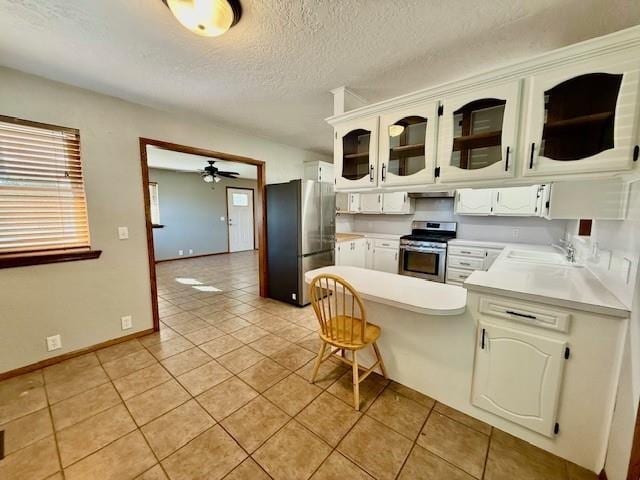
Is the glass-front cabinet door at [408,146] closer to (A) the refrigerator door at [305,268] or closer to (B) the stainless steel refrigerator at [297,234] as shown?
(B) the stainless steel refrigerator at [297,234]

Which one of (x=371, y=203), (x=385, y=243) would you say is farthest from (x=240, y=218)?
(x=385, y=243)

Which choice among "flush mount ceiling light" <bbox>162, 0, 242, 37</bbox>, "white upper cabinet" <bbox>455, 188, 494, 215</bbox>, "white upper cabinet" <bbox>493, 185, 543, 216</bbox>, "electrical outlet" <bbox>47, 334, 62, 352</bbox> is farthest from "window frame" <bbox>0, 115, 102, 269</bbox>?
"white upper cabinet" <bbox>493, 185, 543, 216</bbox>

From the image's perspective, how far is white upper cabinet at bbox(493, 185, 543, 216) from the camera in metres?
3.27

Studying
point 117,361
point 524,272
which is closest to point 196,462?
point 117,361

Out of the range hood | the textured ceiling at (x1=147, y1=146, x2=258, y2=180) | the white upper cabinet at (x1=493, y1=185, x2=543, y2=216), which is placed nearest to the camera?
the white upper cabinet at (x1=493, y1=185, x2=543, y2=216)

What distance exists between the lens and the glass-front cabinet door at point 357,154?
2129 mm

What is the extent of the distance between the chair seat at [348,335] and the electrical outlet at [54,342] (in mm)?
2429

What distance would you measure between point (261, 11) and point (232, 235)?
7.26m

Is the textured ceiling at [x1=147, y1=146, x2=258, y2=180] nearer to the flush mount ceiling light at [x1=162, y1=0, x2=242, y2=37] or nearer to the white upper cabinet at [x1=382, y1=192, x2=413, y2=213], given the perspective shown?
the white upper cabinet at [x1=382, y1=192, x2=413, y2=213]

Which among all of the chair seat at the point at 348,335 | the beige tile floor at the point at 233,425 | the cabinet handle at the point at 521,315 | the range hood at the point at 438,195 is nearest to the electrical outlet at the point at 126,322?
the beige tile floor at the point at 233,425

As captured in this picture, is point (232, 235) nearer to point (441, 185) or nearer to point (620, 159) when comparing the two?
point (441, 185)

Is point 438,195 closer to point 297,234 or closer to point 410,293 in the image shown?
point 297,234

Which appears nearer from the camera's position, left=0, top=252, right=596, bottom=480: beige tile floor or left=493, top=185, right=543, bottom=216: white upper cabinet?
left=0, top=252, right=596, bottom=480: beige tile floor

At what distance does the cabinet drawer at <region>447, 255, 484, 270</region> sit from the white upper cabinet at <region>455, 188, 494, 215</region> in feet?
2.27
